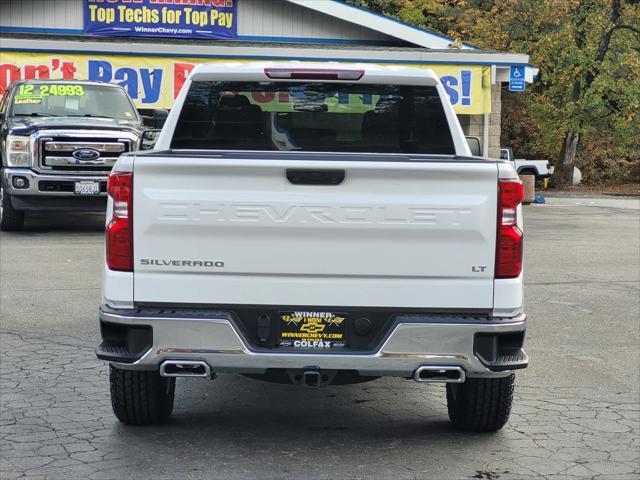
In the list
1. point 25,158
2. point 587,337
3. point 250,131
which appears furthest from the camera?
point 25,158

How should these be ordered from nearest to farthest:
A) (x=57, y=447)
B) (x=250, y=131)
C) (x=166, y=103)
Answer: (x=57, y=447) → (x=250, y=131) → (x=166, y=103)

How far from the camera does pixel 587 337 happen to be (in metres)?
9.36

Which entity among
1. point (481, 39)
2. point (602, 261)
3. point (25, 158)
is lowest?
point (602, 261)

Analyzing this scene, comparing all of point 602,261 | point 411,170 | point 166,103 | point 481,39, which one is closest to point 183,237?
point 411,170

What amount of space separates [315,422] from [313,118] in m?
1.97

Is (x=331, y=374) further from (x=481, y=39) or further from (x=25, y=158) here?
(x=481, y=39)

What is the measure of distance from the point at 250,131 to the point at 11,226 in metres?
10.8

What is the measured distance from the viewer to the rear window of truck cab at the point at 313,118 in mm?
6961

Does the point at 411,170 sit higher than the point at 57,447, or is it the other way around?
the point at 411,170

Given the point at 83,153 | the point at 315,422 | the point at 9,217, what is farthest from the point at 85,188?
the point at 315,422

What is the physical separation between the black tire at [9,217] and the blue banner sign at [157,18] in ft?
32.4

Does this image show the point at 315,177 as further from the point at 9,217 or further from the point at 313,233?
the point at 9,217

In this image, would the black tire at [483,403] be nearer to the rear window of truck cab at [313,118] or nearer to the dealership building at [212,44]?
the rear window of truck cab at [313,118]

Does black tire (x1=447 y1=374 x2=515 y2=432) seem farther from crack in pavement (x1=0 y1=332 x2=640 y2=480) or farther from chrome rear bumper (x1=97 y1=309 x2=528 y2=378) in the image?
chrome rear bumper (x1=97 y1=309 x2=528 y2=378)
